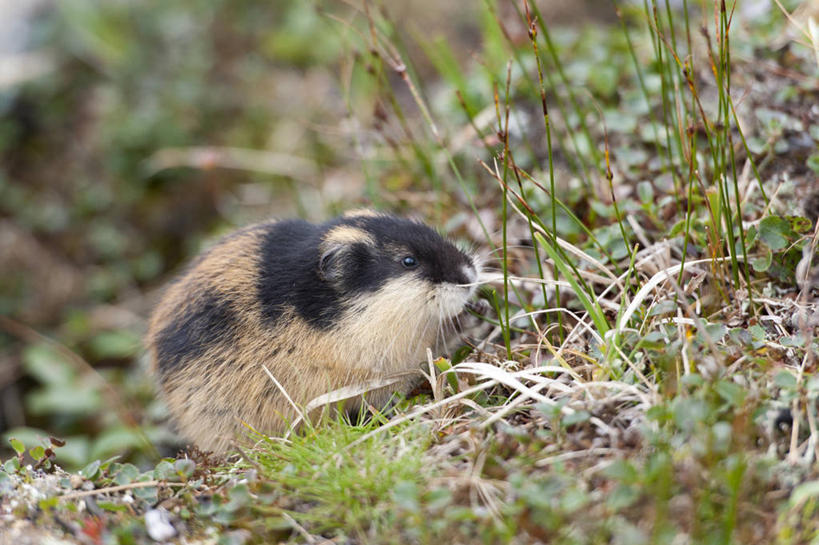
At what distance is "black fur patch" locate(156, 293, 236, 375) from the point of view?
17.1 ft

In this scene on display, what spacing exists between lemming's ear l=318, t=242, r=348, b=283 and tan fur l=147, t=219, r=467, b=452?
3.3 inches

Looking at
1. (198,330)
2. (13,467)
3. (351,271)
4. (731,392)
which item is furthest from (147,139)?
(731,392)

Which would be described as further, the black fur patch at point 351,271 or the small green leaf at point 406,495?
the black fur patch at point 351,271

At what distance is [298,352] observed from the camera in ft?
16.8

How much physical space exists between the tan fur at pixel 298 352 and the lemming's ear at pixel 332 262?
0.28 feet

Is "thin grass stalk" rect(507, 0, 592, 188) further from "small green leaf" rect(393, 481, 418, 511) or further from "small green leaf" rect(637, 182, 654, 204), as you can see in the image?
"small green leaf" rect(393, 481, 418, 511)

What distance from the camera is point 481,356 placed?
5141mm

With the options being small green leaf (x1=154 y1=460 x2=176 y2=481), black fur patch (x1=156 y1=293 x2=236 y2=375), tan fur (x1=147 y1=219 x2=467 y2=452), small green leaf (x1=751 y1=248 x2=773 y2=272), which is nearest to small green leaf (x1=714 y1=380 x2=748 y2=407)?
small green leaf (x1=751 y1=248 x2=773 y2=272)

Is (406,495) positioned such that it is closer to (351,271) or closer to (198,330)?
(351,271)

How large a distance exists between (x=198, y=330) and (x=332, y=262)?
108cm

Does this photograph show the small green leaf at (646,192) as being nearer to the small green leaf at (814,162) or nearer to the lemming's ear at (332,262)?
the small green leaf at (814,162)

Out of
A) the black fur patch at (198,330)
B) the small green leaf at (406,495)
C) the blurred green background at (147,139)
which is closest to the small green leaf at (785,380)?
the small green leaf at (406,495)

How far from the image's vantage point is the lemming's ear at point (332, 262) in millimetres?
5098

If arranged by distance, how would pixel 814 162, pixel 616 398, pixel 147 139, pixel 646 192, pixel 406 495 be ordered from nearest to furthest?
pixel 406 495 < pixel 616 398 < pixel 814 162 < pixel 646 192 < pixel 147 139
